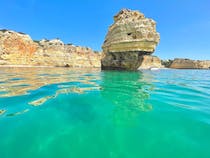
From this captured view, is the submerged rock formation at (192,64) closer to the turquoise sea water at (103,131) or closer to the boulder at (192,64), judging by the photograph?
the boulder at (192,64)

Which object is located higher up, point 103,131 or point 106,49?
point 106,49

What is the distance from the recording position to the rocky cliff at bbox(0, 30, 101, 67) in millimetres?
30484

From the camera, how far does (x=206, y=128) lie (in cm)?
207

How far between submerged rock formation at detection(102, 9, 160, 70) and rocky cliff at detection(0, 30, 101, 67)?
24.0 metres

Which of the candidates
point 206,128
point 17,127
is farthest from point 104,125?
point 206,128

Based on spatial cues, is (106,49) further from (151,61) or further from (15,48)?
(151,61)

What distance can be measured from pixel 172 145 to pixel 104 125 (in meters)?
0.92

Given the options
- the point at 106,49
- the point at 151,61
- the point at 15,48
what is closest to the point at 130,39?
the point at 106,49

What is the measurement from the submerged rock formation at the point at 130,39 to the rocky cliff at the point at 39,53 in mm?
24010

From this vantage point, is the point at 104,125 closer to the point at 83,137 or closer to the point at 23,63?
the point at 83,137

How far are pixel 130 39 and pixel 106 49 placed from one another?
3848 mm

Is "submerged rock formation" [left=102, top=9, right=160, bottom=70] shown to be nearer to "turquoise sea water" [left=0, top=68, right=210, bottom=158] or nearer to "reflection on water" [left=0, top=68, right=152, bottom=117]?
"reflection on water" [left=0, top=68, right=152, bottom=117]

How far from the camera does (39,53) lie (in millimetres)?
36250

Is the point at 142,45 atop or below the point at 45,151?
atop
